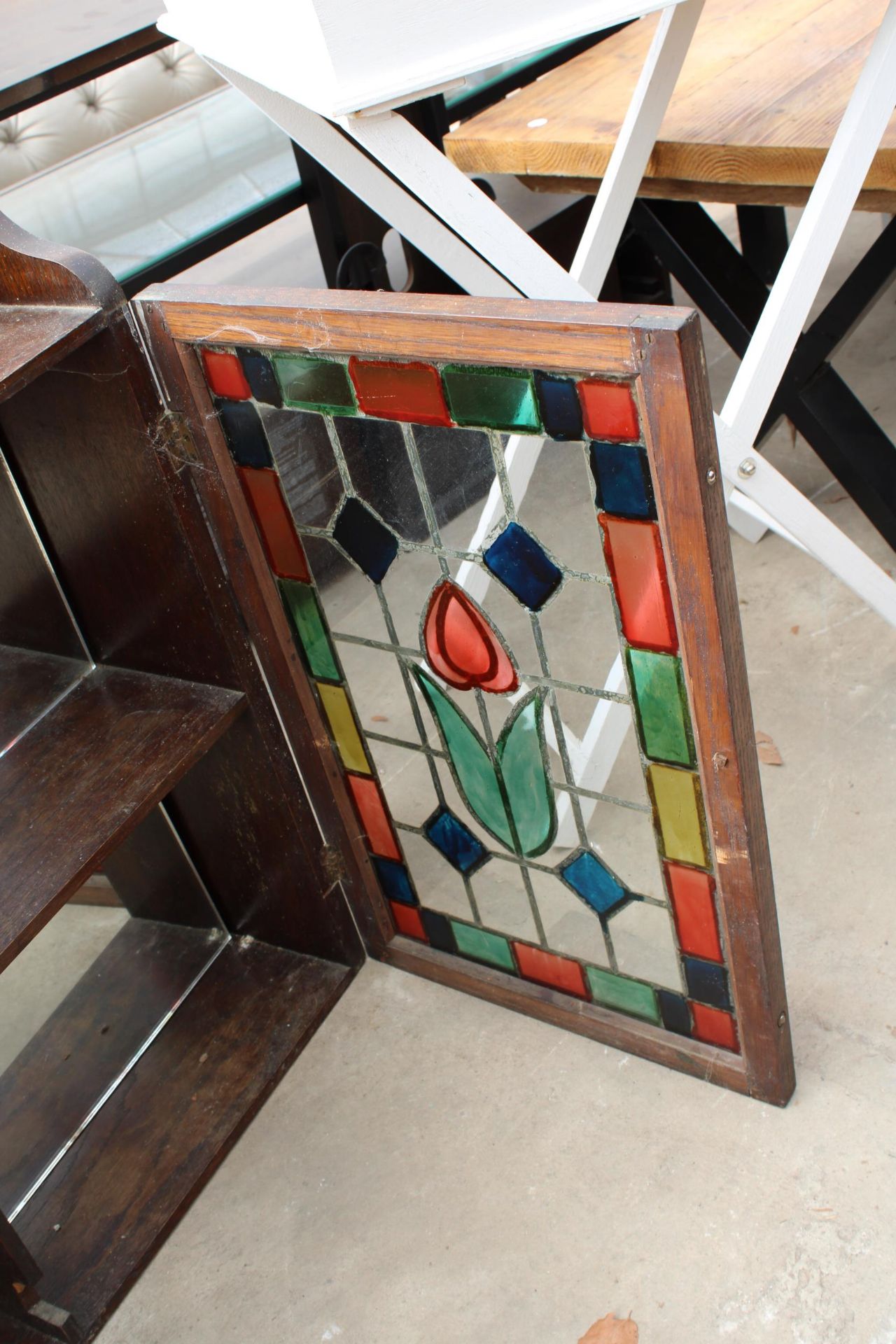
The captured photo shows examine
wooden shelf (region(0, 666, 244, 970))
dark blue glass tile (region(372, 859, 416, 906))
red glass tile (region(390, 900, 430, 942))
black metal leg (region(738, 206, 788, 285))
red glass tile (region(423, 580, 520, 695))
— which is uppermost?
red glass tile (region(423, 580, 520, 695))

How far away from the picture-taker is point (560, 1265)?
1527mm

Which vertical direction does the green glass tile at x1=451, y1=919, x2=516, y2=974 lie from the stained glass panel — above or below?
below

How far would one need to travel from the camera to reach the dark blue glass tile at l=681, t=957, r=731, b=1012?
60.8 inches

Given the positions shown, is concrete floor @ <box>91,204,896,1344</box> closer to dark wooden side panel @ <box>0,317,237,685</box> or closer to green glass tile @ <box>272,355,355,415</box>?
dark wooden side panel @ <box>0,317,237,685</box>

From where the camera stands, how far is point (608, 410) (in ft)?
3.76

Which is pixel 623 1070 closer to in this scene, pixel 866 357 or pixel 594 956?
pixel 594 956

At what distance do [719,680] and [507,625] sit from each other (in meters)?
0.30

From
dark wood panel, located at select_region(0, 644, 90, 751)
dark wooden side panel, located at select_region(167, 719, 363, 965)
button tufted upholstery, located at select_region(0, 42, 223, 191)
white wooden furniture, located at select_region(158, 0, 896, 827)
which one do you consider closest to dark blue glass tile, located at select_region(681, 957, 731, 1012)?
white wooden furniture, located at select_region(158, 0, 896, 827)

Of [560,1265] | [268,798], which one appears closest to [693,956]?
[560,1265]

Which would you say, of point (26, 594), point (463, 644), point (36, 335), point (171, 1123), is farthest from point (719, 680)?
point (171, 1123)

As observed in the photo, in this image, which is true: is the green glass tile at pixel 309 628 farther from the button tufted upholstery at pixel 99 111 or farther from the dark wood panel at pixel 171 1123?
the button tufted upholstery at pixel 99 111

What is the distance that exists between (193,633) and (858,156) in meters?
0.99

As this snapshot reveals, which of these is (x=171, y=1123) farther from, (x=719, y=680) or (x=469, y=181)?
(x=469, y=181)

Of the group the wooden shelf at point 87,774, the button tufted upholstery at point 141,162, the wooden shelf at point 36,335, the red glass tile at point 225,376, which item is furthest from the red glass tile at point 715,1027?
the button tufted upholstery at point 141,162
